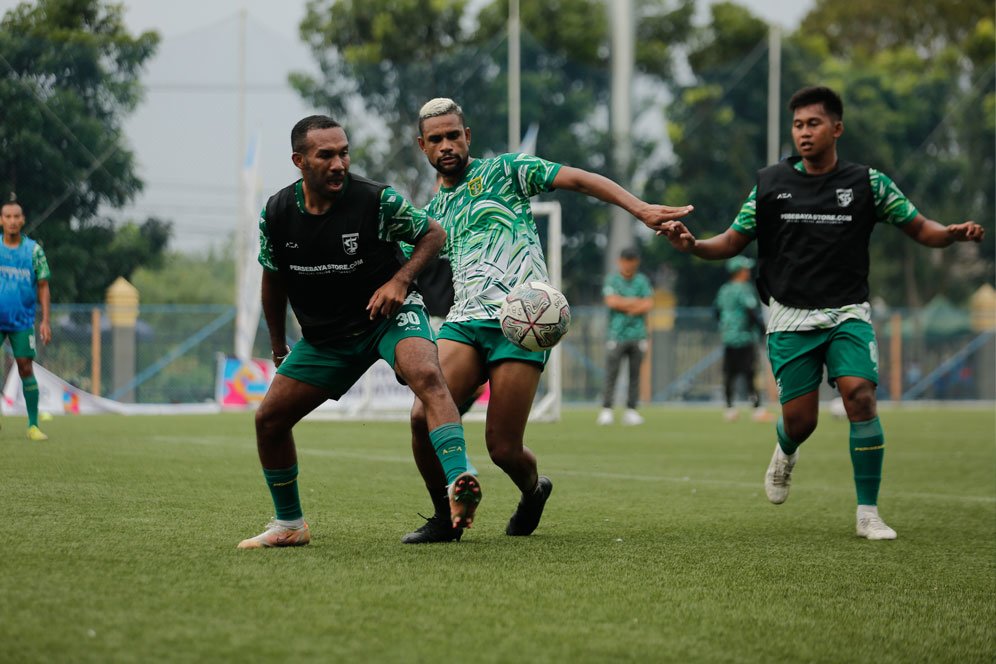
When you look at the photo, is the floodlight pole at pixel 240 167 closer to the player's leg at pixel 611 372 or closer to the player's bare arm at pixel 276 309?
the player's leg at pixel 611 372

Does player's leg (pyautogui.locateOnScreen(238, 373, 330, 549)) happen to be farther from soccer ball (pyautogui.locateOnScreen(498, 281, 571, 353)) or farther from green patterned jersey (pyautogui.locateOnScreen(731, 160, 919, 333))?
green patterned jersey (pyautogui.locateOnScreen(731, 160, 919, 333))

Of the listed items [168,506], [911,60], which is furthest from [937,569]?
[911,60]

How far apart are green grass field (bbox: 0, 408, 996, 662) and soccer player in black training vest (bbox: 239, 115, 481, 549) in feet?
1.76

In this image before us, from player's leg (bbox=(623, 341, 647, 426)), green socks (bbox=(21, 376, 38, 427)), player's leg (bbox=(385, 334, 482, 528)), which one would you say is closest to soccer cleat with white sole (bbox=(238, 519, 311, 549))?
player's leg (bbox=(385, 334, 482, 528))

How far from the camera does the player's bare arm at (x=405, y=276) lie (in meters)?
5.59

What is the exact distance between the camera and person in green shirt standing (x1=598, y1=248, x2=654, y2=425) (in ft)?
59.5

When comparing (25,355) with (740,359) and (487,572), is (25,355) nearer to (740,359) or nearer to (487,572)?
(487,572)

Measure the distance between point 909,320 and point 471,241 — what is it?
2765 centimetres

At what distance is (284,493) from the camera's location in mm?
5801

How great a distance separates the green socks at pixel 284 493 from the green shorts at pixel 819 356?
2710 mm

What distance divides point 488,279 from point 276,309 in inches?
39.2

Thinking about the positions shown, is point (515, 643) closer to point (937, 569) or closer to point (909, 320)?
point (937, 569)

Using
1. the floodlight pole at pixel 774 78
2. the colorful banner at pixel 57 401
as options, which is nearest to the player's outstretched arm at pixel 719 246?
the colorful banner at pixel 57 401

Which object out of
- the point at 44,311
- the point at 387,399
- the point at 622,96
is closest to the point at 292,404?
the point at 44,311
